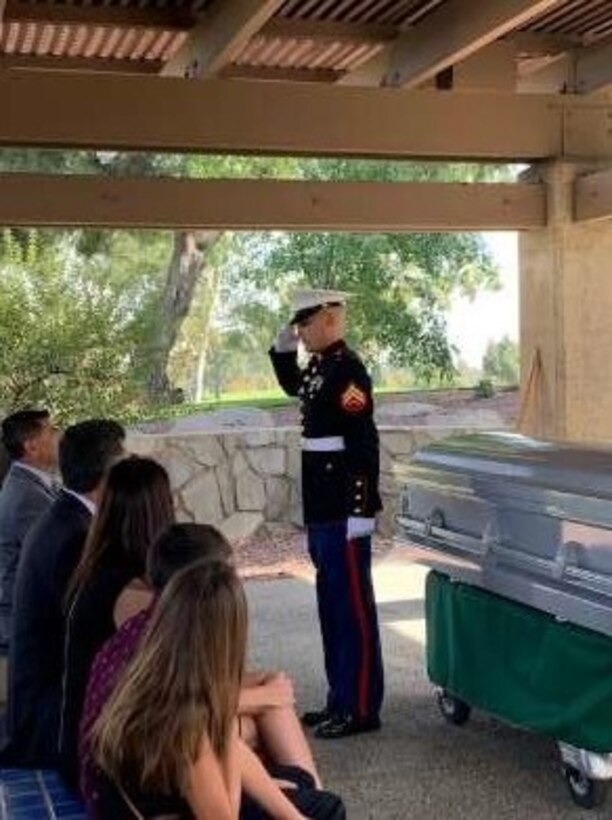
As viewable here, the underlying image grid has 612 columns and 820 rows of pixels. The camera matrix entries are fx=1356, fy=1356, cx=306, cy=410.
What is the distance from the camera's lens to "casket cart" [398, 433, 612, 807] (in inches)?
148

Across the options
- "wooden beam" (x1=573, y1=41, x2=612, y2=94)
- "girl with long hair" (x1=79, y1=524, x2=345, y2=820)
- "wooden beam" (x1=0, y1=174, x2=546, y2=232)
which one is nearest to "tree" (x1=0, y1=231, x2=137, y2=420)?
"wooden beam" (x1=0, y1=174, x2=546, y2=232)

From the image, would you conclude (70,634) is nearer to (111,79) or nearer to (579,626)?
(579,626)

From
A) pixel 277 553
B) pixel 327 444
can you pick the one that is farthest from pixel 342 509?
pixel 277 553

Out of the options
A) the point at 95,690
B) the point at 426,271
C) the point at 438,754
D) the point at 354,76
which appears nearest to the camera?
the point at 95,690

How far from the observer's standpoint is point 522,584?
4.08 meters

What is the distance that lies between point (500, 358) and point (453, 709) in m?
17.3

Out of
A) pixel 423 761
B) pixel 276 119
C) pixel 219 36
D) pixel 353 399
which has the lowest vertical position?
pixel 423 761

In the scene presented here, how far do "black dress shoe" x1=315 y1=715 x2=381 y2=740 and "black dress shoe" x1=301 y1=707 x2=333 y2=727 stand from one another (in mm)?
41

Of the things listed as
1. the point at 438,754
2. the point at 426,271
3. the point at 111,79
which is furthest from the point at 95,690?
the point at 426,271

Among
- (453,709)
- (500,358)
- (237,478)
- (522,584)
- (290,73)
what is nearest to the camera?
(522,584)

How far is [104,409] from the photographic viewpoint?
31.4ft

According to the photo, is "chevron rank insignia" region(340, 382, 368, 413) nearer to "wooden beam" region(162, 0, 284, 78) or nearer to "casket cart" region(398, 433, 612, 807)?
"casket cart" region(398, 433, 612, 807)

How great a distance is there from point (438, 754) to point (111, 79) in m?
2.80

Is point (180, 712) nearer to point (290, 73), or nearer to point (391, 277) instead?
point (290, 73)
